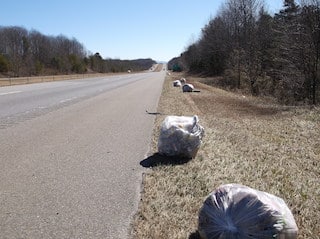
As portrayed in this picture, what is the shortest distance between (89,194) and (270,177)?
8.83 ft

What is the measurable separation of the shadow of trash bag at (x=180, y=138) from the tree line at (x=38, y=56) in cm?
6155

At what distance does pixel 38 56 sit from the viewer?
357 ft

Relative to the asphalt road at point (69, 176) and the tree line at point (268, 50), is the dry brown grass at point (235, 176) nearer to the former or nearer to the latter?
the asphalt road at point (69, 176)

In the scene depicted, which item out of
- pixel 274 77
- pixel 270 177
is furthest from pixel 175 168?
pixel 274 77

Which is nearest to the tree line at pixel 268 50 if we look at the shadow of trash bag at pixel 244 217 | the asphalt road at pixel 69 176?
the asphalt road at pixel 69 176

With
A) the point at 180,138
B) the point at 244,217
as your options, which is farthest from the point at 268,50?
the point at 244,217

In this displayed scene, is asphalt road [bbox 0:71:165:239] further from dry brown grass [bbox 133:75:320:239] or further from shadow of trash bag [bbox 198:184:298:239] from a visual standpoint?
shadow of trash bag [bbox 198:184:298:239]

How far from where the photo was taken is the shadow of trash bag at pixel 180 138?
22.7 feet

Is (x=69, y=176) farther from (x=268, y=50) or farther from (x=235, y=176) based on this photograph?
(x=268, y=50)

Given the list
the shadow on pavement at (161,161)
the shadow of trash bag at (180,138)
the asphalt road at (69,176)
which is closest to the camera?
the asphalt road at (69,176)

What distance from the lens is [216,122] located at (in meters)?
12.6

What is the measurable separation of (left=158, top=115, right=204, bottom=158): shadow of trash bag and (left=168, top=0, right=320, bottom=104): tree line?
50.4ft

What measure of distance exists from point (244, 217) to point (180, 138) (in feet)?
11.5

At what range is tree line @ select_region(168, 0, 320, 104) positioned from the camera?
21141 mm
